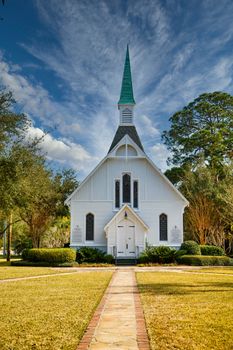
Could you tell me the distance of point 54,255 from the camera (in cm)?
2636

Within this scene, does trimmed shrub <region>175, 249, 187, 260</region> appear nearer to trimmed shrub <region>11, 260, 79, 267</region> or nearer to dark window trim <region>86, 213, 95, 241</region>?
dark window trim <region>86, 213, 95, 241</region>

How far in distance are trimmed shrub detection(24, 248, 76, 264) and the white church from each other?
3.43 m

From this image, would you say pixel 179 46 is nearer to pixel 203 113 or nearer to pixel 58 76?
pixel 58 76

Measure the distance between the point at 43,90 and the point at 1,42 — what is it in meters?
7.66

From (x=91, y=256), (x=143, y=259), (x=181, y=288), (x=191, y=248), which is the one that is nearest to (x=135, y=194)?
(x=143, y=259)

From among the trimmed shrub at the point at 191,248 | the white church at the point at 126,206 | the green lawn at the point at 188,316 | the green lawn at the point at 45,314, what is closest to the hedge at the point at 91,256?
the white church at the point at 126,206

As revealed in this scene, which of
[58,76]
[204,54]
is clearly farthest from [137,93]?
[204,54]

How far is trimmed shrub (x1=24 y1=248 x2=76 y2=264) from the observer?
2627 centimetres

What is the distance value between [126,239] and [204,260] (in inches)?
257

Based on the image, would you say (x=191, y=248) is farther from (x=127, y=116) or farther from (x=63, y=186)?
(x=63, y=186)

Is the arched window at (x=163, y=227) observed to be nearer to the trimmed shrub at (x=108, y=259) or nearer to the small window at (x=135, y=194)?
the small window at (x=135, y=194)

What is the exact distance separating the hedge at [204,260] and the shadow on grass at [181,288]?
11.5 metres

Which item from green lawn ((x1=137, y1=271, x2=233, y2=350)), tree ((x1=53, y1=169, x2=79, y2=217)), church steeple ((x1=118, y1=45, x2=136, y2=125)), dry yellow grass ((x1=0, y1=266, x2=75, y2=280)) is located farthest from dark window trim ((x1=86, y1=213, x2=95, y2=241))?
green lawn ((x1=137, y1=271, x2=233, y2=350))

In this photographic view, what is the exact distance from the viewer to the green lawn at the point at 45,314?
251 inches
